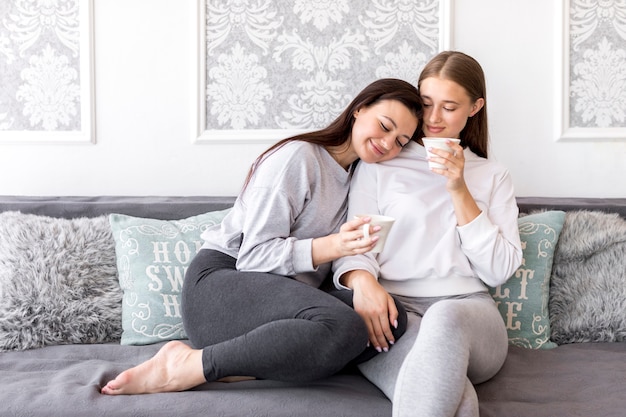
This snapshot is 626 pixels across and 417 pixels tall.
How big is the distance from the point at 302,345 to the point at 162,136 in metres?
1.16

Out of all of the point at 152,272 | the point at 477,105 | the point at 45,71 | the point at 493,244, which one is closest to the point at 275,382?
the point at 152,272

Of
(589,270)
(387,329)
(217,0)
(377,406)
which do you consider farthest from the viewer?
(217,0)

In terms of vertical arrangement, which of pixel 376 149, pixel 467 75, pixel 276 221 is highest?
pixel 467 75

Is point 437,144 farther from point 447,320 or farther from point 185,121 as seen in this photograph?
point 185,121

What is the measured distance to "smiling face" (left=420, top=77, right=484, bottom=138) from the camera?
1929mm

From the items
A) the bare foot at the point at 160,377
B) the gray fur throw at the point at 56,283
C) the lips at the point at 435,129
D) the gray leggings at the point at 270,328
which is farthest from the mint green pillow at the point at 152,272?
the lips at the point at 435,129

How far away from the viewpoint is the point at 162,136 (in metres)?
2.43

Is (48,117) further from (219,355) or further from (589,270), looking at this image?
(589,270)

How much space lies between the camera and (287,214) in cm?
177

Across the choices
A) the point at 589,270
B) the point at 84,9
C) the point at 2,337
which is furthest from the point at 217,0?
the point at 589,270

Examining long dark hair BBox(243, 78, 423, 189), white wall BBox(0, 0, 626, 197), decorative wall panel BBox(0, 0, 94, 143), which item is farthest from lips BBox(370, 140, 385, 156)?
decorative wall panel BBox(0, 0, 94, 143)

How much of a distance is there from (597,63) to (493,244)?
3.12 ft

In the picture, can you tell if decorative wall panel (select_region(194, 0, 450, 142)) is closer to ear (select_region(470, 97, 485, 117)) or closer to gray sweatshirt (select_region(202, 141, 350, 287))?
ear (select_region(470, 97, 485, 117))

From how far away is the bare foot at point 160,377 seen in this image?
156cm
